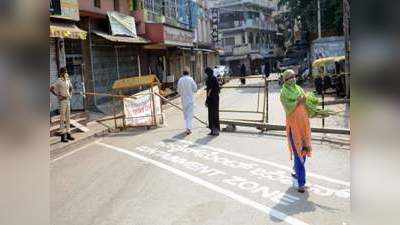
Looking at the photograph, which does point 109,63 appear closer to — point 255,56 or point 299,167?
point 299,167

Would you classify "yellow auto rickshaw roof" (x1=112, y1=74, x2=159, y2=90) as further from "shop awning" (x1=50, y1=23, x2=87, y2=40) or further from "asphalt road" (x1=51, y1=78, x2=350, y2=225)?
"asphalt road" (x1=51, y1=78, x2=350, y2=225)

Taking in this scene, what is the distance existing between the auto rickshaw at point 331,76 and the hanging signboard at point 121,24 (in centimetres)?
961

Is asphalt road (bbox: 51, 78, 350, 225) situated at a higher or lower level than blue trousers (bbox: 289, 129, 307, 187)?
lower

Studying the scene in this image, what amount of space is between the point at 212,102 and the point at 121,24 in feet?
35.1

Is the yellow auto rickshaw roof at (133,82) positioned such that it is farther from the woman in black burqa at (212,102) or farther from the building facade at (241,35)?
the building facade at (241,35)

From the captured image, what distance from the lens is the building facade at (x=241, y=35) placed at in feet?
242

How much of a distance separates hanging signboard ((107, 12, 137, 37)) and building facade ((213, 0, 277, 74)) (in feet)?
161

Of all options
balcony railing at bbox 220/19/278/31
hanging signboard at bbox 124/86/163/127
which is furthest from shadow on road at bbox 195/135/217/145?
balcony railing at bbox 220/19/278/31

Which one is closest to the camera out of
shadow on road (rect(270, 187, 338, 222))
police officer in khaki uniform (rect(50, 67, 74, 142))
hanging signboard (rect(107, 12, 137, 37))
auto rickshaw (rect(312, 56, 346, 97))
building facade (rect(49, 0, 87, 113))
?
shadow on road (rect(270, 187, 338, 222))

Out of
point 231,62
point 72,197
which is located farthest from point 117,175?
point 231,62

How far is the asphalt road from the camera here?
5996 millimetres

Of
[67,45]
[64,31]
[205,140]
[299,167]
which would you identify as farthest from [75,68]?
[299,167]

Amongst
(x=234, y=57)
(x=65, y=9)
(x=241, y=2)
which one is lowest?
(x=234, y=57)

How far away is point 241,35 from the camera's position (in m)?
73.8
